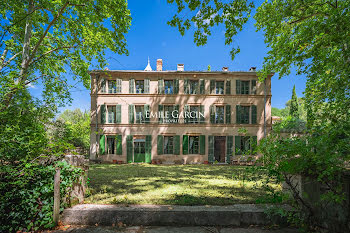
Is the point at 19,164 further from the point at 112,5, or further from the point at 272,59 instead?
the point at 272,59

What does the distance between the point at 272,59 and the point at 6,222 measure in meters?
10.7

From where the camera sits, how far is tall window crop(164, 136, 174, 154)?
46.5 feet

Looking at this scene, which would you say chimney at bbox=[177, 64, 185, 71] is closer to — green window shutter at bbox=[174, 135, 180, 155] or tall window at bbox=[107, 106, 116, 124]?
green window shutter at bbox=[174, 135, 180, 155]

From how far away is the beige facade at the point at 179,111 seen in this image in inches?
551

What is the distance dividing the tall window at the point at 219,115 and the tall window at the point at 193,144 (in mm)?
2589

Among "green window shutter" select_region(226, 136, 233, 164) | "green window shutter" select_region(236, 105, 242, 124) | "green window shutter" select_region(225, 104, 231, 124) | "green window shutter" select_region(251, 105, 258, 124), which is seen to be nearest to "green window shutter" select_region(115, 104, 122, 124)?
"green window shutter" select_region(225, 104, 231, 124)

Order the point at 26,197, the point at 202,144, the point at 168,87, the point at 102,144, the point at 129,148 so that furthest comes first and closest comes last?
the point at 168,87 → the point at 202,144 → the point at 129,148 → the point at 102,144 → the point at 26,197

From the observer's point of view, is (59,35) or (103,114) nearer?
(59,35)

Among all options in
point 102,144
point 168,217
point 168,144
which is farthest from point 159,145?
point 168,217

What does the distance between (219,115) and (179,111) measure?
12.6 ft

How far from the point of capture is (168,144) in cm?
1428

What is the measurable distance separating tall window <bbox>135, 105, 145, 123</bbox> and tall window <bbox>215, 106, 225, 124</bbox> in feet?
22.9

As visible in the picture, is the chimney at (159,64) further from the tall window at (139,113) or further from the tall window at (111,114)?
the tall window at (111,114)

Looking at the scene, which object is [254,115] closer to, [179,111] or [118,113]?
[179,111]
